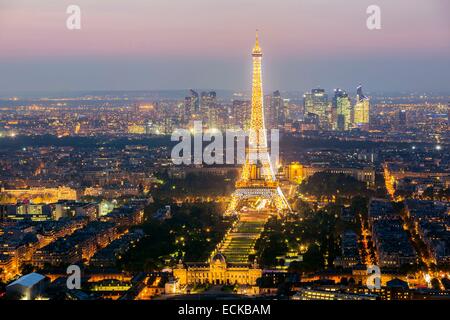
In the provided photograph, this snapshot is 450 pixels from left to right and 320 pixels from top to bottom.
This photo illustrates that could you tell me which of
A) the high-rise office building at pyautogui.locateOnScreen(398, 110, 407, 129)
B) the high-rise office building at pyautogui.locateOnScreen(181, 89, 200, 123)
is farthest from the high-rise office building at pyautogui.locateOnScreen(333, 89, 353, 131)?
the high-rise office building at pyautogui.locateOnScreen(181, 89, 200, 123)

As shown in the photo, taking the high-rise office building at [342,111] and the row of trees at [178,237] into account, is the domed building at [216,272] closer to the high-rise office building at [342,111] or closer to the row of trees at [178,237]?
the row of trees at [178,237]

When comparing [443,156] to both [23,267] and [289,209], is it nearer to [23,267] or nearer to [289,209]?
[289,209]

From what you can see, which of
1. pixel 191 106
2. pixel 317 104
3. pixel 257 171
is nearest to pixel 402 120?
pixel 317 104

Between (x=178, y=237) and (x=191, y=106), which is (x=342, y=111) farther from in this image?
(x=178, y=237)

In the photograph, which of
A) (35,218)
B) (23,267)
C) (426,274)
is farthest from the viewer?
(35,218)

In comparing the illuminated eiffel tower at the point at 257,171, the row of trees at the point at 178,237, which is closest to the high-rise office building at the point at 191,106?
the illuminated eiffel tower at the point at 257,171

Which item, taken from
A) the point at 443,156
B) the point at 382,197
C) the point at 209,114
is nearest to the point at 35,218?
the point at 382,197
